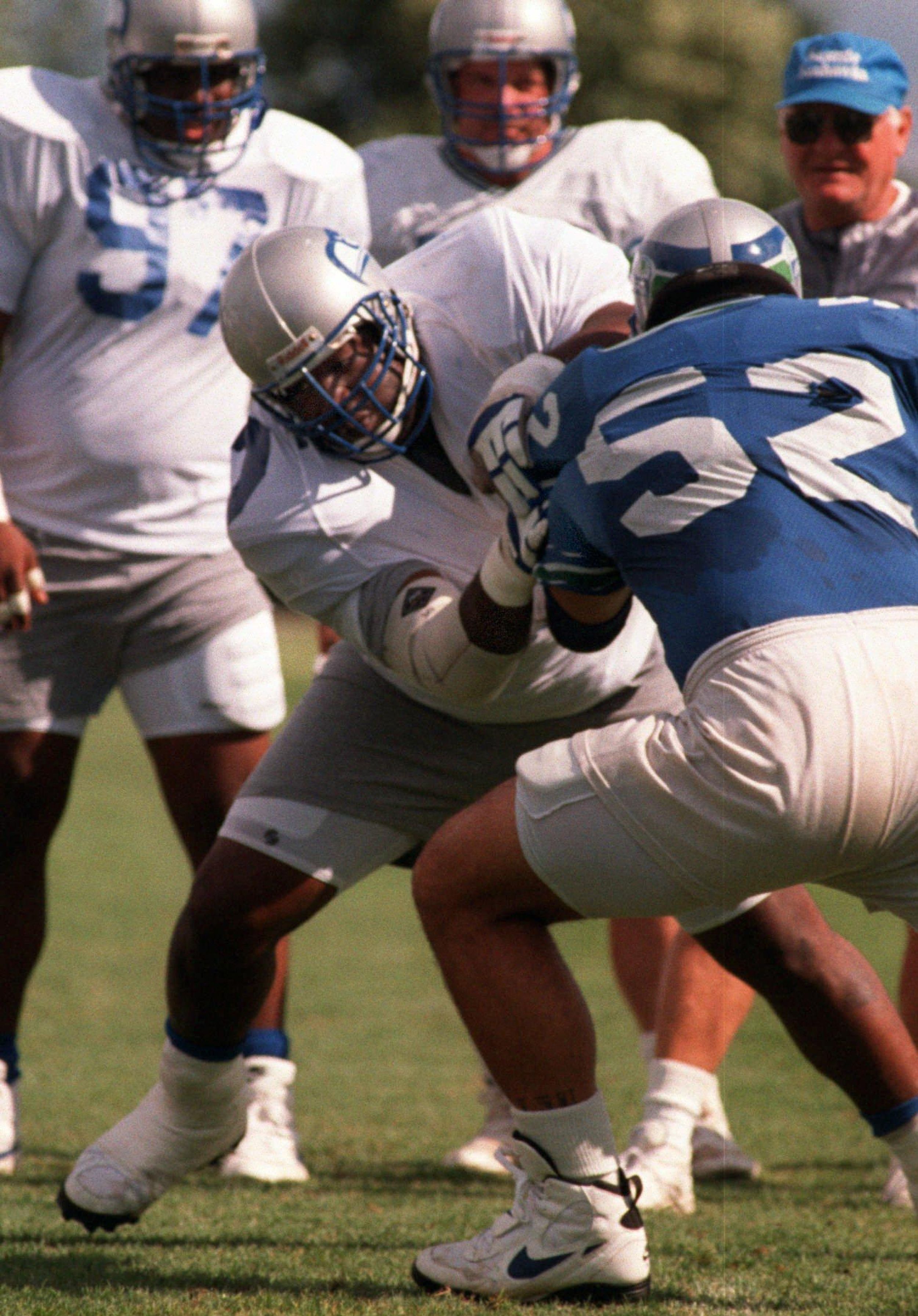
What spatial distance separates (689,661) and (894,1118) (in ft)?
2.74

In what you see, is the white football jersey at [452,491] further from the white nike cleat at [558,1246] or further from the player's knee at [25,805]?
the player's knee at [25,805]

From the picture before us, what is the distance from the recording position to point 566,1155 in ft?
8.38

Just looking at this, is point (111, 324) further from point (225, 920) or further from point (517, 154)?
point (225, 920)

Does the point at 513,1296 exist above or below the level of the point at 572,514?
below

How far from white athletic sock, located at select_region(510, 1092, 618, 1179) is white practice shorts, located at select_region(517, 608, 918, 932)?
1.07 ft

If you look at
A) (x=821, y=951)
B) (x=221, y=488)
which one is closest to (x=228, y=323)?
(x=221, y=488)

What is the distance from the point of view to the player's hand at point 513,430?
2.58 m

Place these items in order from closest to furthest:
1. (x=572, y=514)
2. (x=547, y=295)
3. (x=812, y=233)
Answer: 1. (x=572, y=514)
2. (x=547, y=295)
3. (x=812, y=233)

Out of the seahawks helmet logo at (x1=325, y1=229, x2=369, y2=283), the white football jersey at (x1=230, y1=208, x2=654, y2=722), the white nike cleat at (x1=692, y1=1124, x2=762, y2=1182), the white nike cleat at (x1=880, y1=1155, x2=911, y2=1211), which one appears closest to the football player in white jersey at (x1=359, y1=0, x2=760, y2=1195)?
the white nike cleat at (x1=692, y1=1124, x2=762, y2=1182)

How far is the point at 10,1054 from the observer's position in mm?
3898

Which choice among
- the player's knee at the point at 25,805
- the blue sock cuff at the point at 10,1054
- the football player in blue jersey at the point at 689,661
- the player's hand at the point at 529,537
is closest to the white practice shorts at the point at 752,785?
the football player in blue jersey at the point at 689,661

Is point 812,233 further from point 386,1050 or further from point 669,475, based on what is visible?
Result: point 386,1050

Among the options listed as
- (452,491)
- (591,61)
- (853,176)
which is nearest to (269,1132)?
(452,491)

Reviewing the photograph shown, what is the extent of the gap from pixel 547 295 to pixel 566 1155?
137 centimetres
